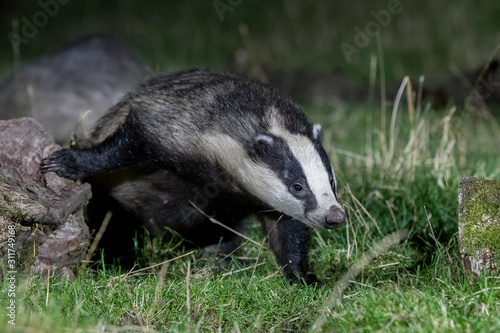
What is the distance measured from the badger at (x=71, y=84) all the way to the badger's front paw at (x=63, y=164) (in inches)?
115

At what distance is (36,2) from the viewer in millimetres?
13766

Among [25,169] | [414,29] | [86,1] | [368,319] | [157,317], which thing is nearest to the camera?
[368,319]

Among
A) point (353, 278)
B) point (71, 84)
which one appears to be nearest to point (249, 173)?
point (353, 278)

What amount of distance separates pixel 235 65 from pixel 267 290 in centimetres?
586

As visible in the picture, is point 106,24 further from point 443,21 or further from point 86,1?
point 443,21

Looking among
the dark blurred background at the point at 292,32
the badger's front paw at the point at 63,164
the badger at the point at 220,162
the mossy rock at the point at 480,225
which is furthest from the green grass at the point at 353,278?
the dark blurred background at the point at 292,32

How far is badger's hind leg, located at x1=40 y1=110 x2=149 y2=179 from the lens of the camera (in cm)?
389

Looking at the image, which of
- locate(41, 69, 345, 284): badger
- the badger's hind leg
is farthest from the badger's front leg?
the badger's hind leg

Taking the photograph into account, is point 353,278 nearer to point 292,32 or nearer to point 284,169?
point 284,169

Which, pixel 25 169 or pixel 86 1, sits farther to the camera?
pixel 86 1

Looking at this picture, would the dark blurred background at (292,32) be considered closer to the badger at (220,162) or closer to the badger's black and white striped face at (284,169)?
the badger at (220,162)

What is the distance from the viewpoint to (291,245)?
4.01 metres

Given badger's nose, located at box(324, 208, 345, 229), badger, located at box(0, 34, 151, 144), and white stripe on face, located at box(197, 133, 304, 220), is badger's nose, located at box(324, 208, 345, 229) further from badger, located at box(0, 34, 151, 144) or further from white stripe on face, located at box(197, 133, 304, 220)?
badger, located at box(0, 34, 151, 144)

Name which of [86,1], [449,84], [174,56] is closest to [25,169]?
[449,84]
